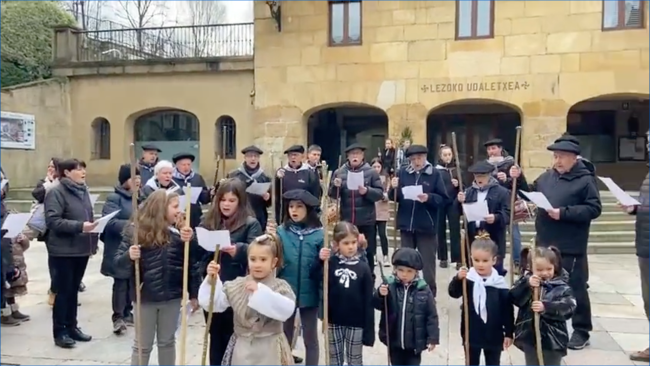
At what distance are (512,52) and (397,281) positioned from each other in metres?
10.3

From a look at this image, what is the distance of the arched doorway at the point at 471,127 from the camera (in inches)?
604

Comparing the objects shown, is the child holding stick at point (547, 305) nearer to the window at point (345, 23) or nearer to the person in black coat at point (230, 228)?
the person in black coat at point (230, 228)

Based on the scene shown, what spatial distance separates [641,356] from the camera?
4.58 metres

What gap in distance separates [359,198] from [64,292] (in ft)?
10.4

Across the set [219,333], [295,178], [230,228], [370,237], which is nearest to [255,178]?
[295,178]

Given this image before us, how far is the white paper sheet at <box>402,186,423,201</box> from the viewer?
5.88m

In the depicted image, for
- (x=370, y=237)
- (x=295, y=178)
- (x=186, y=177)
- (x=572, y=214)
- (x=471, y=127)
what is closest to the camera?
(x=572, y=214)

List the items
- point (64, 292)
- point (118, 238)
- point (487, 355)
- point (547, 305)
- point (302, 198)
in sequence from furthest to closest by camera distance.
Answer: point (118, 238) < point (64, 292) < point (302, 198) < point (487, 355) < point (547, 305)

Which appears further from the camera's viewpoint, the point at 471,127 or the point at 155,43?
the point at 155,43

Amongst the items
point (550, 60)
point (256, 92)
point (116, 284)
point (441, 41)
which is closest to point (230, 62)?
point (256, 92)

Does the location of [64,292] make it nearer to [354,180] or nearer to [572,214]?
[354,180]

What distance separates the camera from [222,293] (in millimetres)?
3383

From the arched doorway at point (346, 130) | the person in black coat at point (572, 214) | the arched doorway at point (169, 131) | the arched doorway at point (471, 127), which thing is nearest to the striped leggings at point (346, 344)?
the person in black coat at point (572, 214)

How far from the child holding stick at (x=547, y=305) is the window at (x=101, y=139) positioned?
1473 cm
